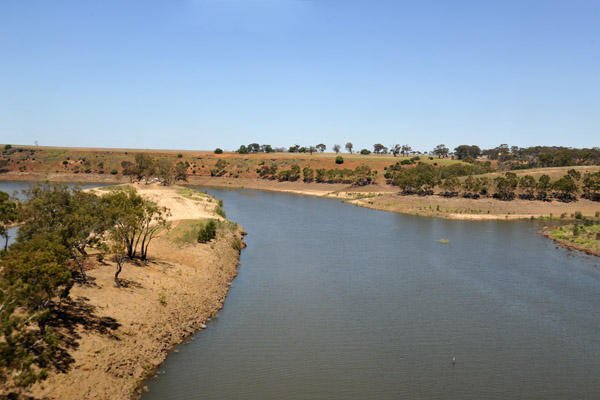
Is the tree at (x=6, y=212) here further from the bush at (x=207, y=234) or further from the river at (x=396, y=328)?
the bush at (x=207, y=234)

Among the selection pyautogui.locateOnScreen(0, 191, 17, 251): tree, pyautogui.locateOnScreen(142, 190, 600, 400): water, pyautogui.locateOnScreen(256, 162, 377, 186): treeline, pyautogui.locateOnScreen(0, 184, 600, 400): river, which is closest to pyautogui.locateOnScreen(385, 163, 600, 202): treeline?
pyautogui.locateOnScreen(256, 162, 377, 186): treeline

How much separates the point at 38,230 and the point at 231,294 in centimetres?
1621

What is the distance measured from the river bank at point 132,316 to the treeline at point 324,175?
96010 millimetres

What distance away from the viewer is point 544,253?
52156mm

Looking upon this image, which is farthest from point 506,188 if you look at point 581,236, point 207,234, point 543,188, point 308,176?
point 207,234

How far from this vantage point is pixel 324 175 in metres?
139

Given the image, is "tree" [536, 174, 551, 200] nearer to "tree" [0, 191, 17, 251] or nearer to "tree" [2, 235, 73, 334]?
"tree" [0, 191, 17, 251]

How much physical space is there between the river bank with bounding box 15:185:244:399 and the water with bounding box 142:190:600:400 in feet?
4.61

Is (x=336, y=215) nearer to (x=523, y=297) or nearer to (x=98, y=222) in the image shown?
(x=523, y=297)

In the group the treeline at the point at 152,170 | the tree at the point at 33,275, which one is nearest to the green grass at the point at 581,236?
the tree at the point at 33,275

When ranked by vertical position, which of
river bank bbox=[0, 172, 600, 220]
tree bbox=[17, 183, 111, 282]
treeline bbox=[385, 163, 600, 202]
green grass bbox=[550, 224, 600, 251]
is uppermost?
treeline bbox=[385, 163, 600, 202]

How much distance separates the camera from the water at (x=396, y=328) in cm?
2169

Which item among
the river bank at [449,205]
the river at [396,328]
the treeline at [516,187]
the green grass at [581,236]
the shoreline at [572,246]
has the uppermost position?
the treeline at [516,187]

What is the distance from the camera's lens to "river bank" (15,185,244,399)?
62.6 ft
